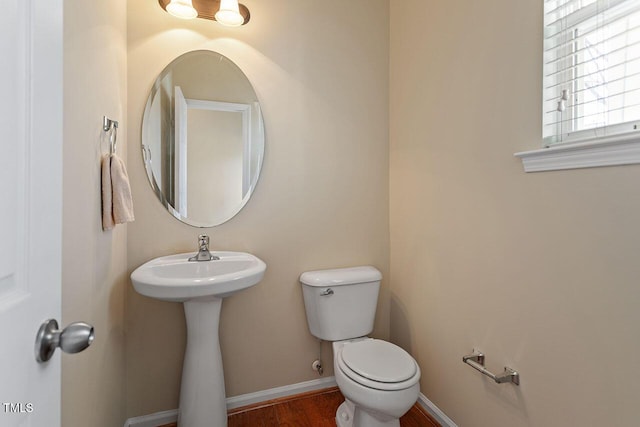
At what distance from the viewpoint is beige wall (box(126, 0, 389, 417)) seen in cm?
155

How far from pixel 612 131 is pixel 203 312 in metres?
1.66

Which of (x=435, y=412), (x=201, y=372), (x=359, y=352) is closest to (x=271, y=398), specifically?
(x=201, y=372)

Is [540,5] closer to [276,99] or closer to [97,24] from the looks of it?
[276,99]

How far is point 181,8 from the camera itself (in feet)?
4.91

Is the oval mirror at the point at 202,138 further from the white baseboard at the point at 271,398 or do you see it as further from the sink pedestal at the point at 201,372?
the white baseboard at the point at 271,398

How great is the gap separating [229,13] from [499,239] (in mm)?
1651

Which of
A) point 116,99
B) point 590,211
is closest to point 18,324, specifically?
point 116,99

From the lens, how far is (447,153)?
5.07 feet

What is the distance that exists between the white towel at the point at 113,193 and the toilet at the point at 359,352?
94 centimetres

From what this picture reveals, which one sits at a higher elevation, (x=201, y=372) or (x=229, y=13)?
(x=229, y=13)

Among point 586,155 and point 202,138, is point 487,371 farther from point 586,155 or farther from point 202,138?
point 202,138

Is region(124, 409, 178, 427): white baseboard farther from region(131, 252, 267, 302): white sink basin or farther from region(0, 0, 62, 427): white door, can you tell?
region(0, 0, 62, 427): white door

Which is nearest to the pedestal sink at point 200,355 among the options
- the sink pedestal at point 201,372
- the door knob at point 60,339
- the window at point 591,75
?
the sink pedestal at point 201,372

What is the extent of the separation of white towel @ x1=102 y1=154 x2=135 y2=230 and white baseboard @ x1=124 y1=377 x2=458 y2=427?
1.07 metres
